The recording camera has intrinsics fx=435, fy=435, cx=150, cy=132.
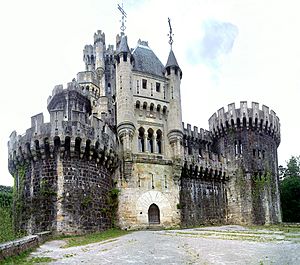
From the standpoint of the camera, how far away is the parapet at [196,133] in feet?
142

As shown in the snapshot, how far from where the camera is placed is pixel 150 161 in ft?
123

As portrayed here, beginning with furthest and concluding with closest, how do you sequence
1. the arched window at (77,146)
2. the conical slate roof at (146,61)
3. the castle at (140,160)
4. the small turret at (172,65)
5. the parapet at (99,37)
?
the parapet at (99,37), the small turret at (172,65), the conical slate roof at (146,61), the arched window at (77,146), the castle at (140,160)

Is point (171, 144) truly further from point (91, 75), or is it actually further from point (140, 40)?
point (91, 75)

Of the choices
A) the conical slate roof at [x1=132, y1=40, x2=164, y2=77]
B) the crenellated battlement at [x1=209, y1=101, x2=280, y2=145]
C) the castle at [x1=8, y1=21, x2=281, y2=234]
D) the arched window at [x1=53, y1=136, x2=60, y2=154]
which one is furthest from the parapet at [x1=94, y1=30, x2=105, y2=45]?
the arched window at [x1=53, y1=136, x2=60, y2=154]

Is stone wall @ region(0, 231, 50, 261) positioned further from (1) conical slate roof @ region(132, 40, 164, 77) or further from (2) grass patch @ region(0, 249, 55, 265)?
(1) conical slate roof @ region(132, 40, 164, 77)

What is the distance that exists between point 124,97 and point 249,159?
557 inches

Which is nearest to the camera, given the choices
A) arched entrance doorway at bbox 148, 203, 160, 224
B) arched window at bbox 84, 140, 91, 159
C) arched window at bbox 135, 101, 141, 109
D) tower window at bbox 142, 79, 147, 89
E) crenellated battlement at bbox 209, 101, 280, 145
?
arched window at bbox 84, 140, 91, 159

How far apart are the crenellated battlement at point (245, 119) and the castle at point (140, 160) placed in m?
0.10

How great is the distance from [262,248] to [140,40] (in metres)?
30.8

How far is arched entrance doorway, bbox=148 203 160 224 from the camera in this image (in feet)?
120

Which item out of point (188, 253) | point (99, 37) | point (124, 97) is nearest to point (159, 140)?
point (124, 97)

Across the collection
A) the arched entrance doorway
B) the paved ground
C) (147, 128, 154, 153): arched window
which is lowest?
the paved ground

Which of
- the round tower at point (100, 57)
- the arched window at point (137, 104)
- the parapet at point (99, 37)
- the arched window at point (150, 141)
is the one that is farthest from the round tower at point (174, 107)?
the parapet at point (99, 37)

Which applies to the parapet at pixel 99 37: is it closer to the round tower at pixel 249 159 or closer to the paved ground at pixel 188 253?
the round tower at pixel 249 159
